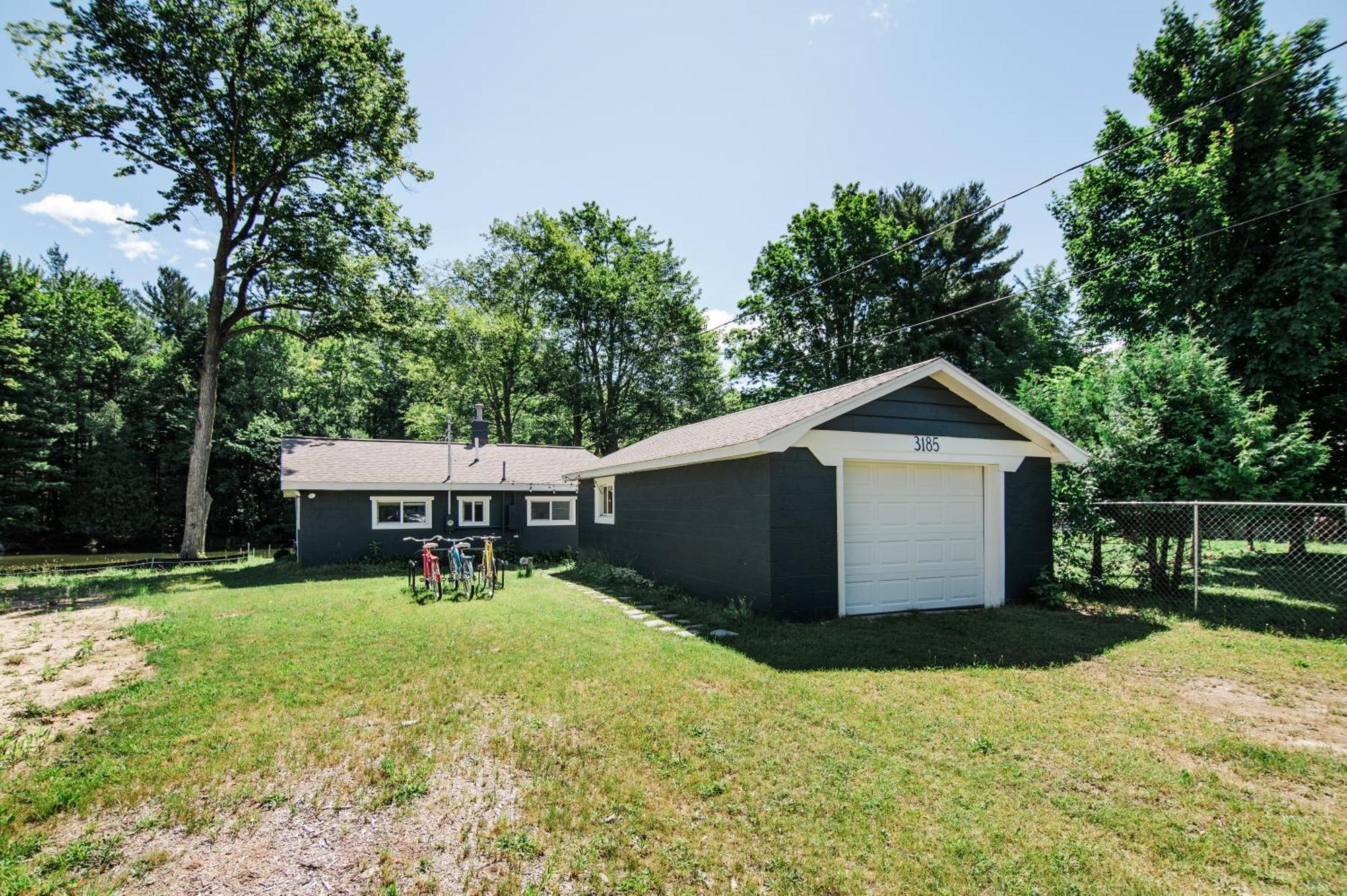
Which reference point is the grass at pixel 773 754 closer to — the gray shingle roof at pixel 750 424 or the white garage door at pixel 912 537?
the white garage door at pixel 912 537

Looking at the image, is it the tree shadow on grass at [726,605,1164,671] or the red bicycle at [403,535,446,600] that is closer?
the tree shadow on grass at [726,605,1164,671]

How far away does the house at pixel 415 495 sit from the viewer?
15.7 metres

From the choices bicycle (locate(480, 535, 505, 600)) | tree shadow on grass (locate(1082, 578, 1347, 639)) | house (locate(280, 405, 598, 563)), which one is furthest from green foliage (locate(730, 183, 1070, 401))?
bicycle (locate(480, 535, 505, 600))

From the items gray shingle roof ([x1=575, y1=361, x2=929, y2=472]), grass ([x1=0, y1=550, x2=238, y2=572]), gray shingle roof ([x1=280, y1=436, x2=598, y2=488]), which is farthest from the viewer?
grass ([x1=0, y1=550, x2=238, y2=572])

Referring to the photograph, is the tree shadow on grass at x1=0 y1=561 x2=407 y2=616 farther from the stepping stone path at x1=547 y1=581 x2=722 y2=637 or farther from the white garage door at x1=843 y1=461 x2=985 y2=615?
the white garage door at x1=843 y1=461 x2=985 y2=615

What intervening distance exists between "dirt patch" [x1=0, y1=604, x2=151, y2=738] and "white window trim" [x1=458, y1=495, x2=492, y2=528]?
8.38 meters

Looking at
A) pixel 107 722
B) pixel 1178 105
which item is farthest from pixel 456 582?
pixel 1178 105

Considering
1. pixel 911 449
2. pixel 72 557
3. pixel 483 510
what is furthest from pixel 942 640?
pixel 72 557

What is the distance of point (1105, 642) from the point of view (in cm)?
688

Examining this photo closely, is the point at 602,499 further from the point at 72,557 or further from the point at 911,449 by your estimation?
the point at 72,557

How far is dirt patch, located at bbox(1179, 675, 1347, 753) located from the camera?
4.28 meters

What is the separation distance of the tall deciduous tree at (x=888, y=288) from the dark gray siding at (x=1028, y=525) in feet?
45.5

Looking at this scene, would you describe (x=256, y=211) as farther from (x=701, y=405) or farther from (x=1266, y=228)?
(x=1266, y=228)

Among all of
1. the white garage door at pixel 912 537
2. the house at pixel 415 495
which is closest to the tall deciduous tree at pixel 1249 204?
the white garage door at pixel 912 537
